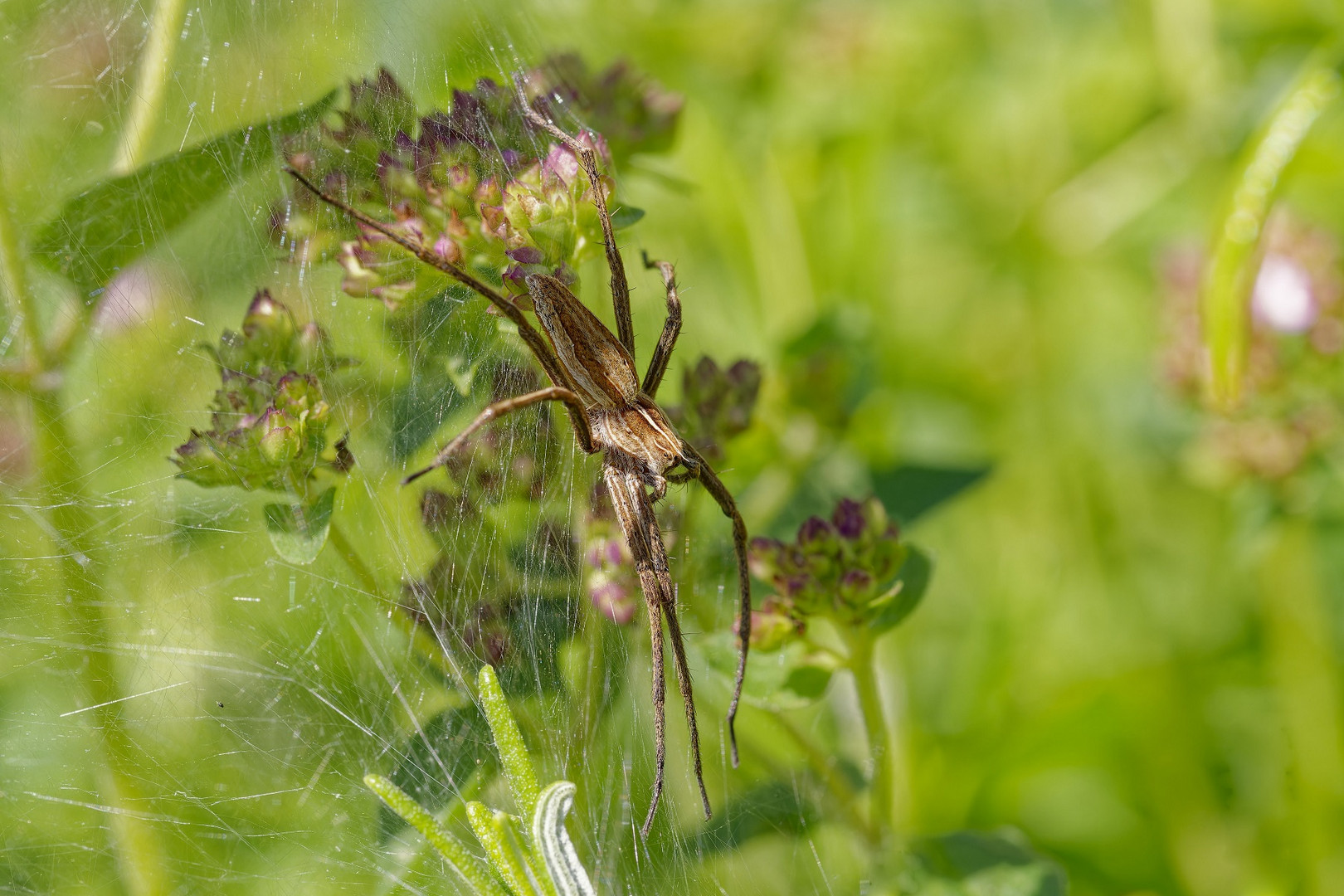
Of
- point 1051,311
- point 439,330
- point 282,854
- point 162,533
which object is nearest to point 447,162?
→ point 439,330

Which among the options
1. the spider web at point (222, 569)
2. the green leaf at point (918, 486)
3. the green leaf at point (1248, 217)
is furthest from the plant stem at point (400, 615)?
the green leaf at point (1248, 217)

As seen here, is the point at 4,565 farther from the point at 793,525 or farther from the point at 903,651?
the point at 903,651

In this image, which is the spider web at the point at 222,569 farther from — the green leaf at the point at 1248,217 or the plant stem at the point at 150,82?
the green leaf at the point at 1248,217

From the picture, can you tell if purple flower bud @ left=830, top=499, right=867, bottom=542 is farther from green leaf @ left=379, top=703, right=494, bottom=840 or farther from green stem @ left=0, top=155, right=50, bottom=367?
green stem @ left=0, top=155, right=50, bottom=367

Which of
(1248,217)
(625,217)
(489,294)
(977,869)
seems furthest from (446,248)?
(1248,217)

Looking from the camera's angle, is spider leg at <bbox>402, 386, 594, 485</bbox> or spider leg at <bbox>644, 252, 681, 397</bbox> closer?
spider leg at <bbox>402, 386, 594, 485</bbox>

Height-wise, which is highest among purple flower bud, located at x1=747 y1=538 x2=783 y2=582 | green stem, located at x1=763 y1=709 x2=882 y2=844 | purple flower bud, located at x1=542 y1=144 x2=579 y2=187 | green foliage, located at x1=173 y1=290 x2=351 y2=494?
purple flower bud, located at x1=542 y1=144 x2=579 y2=187

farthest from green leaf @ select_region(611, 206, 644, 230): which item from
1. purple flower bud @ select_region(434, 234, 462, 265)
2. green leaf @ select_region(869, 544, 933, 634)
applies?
green leaf @ select_region(869, 544, 933, 634)
